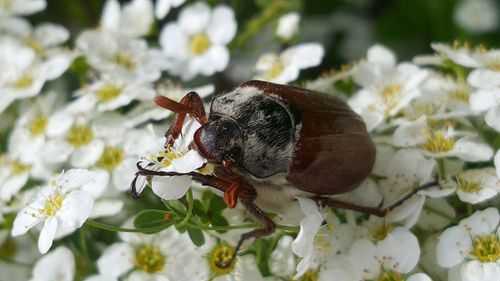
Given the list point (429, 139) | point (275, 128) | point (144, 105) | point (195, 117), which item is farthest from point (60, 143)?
point (429, 139)

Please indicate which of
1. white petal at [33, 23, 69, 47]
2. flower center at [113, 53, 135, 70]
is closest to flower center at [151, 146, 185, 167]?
flower center at [113, 53, 135, 70]

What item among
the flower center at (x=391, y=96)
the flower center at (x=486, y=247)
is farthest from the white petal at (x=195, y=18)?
the flower center at (x=486, y=247)

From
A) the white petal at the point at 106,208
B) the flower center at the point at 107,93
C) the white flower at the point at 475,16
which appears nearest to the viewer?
the white petal at the point at 106,208

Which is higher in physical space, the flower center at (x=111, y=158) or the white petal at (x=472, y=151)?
the white petal at (x=472, y=151)

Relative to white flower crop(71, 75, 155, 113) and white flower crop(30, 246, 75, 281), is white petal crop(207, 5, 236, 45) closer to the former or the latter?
white flower crop(71, 75, 155, 113)

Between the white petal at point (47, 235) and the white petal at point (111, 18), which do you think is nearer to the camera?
the white petal at point (47, 235)

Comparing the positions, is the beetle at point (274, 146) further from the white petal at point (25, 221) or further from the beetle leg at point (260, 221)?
the white petal at point (25, 221)

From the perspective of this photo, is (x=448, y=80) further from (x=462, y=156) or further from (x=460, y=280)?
(x=460, y=280)

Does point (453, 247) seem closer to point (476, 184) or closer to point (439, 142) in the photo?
point (476, 184)
